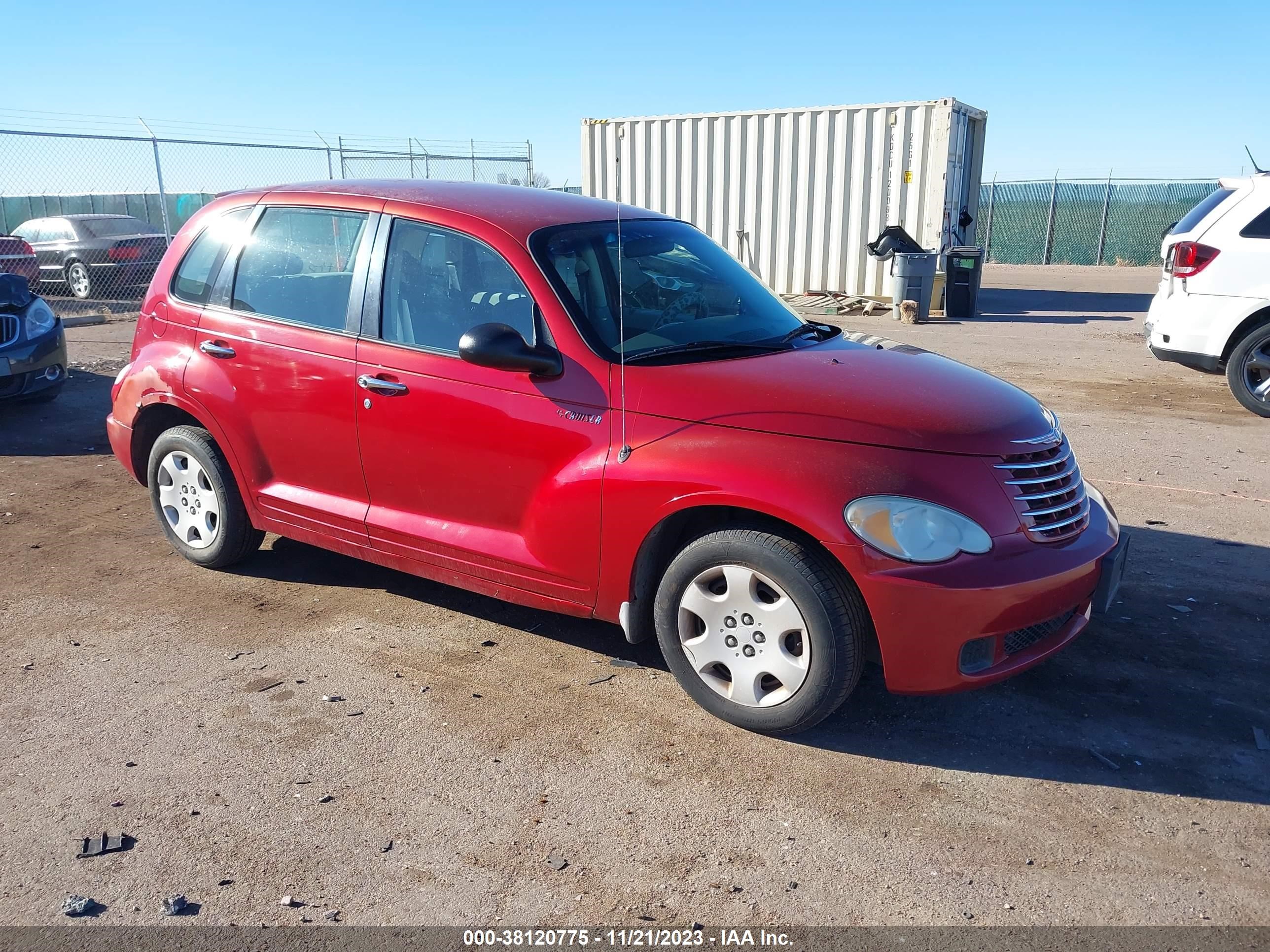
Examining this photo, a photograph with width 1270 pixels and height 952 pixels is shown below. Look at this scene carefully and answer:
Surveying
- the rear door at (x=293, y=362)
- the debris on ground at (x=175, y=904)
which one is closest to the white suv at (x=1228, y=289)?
the rear door at (x=293, y=362)

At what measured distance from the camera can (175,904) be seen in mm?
2754

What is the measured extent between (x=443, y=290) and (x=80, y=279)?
638 inches

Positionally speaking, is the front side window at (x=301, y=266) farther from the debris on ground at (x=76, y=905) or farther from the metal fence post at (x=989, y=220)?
the metal fence post at (x=989, y=220)

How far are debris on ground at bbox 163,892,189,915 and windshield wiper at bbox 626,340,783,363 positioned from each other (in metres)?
2.21

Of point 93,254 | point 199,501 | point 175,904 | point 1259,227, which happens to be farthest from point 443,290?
point 93,254

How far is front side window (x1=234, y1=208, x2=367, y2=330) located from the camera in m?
4.41

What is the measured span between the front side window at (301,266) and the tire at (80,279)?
14956mm

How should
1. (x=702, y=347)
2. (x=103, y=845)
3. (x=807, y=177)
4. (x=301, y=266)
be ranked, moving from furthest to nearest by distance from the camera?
(x=807, y=177)
(x=301, y=266)
(x=702, y=347)
(x=103, y=845)

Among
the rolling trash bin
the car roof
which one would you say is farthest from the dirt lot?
the rolling trash bin

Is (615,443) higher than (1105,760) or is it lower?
higher

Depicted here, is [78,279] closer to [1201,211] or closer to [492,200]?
[492,200]

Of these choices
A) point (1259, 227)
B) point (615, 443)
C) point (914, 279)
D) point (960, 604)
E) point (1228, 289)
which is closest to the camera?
point (960, 604)

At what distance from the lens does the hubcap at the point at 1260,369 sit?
335 inches

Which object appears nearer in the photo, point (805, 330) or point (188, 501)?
point (805, 330)
